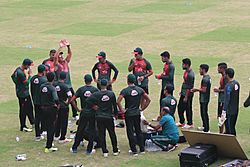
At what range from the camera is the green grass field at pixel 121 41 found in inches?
755

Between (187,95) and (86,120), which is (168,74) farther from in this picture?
(86,120)

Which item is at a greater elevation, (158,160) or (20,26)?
(20,26)

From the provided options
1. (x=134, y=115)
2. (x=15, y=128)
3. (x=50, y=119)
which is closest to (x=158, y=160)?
(x=134, y=115)

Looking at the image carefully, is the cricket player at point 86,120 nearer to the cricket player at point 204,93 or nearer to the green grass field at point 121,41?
the green grass field at point 121,41

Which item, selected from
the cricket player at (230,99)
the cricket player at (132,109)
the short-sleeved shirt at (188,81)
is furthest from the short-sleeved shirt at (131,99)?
the short-sleeved shirt at (188,81)

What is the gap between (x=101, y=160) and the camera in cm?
1817

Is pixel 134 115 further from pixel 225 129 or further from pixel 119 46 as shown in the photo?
pixel 119 46

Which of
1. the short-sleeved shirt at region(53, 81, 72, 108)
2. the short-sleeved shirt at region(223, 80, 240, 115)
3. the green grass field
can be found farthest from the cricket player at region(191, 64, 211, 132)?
the short-sleeved shirt at region(53, 81, 72, 108)

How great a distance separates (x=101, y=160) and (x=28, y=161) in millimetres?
1829

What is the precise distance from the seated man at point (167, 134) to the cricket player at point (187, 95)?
83.2 inches

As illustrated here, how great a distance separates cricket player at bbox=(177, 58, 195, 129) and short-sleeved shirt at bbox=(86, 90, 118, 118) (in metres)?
3.30

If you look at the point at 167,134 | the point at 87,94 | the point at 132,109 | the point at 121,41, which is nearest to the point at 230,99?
the point at 167,134

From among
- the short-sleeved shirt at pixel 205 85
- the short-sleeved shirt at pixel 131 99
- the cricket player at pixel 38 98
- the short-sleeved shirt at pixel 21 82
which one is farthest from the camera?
the short-sleeved shirt at pixel 21 82

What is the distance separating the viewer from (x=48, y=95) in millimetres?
18766
